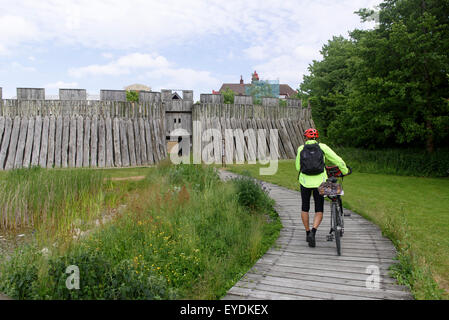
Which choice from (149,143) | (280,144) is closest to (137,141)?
(149,143)

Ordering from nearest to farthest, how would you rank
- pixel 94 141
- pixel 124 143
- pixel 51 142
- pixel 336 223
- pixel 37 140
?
pixel 336 223 < pixel 37 140 < pixel 51 142 < pixel 94 141 < pixel 124 143

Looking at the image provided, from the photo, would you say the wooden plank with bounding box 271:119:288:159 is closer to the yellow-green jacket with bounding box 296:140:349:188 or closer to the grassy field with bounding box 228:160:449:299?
the grassy field with bounding box 228:160:449:299

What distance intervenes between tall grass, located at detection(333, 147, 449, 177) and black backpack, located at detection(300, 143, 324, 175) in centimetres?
1040

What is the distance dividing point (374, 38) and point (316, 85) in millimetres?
8430

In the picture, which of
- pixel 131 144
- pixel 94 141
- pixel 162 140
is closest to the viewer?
pixel 94 141

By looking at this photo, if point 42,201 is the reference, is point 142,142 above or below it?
above

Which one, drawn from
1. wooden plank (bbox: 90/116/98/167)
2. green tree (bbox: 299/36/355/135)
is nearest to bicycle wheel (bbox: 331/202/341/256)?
wooden plank (bbox: 90/116/98/167)

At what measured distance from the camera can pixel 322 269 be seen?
4211mm

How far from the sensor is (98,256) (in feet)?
12.1

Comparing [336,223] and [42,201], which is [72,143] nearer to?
[42,201]

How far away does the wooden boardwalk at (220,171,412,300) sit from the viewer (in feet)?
11.6

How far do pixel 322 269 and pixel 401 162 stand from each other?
1163cm

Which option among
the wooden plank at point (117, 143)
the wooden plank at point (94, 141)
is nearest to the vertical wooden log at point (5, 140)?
the wooden plank at point (94, 141)
